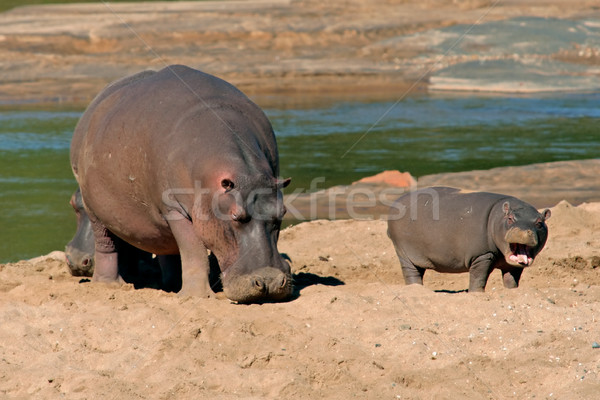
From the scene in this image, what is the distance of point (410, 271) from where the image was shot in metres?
7.96

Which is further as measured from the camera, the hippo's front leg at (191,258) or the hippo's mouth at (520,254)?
the hippo's mouth at (520,254)

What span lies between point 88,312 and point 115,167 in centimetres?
126

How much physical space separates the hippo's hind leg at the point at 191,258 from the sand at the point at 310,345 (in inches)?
8.0

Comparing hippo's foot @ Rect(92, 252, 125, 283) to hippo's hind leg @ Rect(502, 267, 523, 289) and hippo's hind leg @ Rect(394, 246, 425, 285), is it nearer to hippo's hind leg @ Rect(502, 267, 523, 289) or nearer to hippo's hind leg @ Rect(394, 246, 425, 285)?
hippo's hind leg @ Rect(394, 246, 425, 285)

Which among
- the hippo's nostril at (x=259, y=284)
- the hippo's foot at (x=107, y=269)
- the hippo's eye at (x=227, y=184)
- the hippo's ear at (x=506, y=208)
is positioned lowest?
the hippo's foot at (x=107, y=269)

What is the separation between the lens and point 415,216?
7738 millimetres

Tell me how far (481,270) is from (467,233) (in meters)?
0.32

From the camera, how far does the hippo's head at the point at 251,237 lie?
19.4 feet

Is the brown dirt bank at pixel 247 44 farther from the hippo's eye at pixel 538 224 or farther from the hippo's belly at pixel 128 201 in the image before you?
the hippo's eye at pixel 538 224

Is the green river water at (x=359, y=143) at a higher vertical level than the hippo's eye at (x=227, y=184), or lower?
lower

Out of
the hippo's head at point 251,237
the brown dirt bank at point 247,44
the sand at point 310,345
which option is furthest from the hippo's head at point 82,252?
Answer: the brown dirt bank at point 247,44

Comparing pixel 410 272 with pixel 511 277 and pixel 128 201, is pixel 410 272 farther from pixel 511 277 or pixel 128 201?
pixel 128 201

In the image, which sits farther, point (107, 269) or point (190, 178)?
point (107, 269)

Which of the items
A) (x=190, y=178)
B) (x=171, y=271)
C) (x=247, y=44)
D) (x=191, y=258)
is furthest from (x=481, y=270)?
(x=247, y=44)
